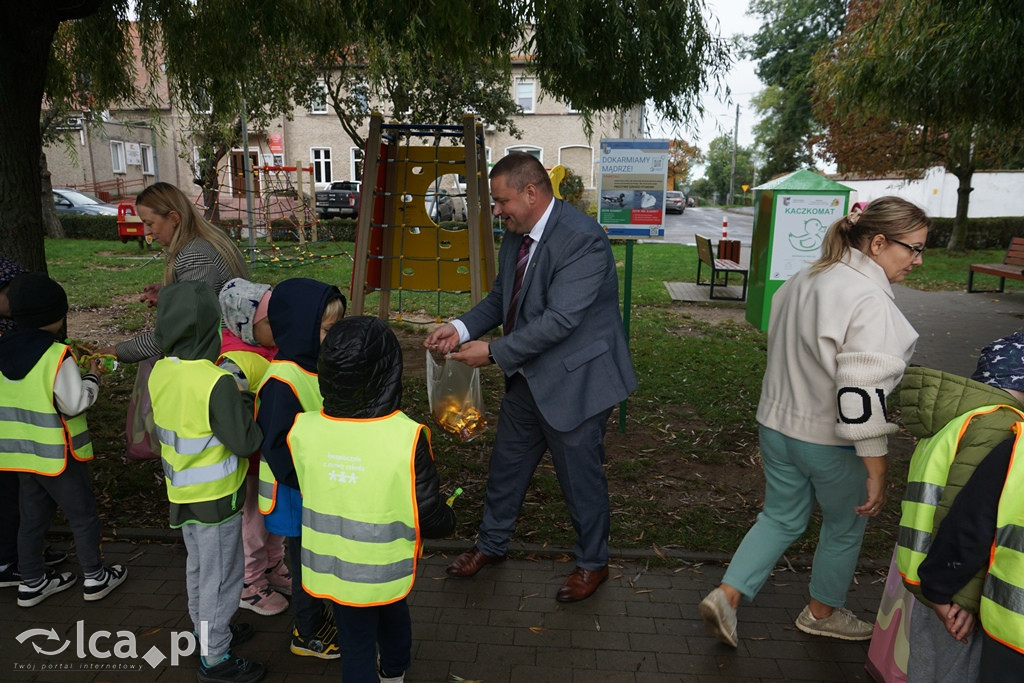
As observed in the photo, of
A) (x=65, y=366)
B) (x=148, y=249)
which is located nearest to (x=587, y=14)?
(x=65, y=366)

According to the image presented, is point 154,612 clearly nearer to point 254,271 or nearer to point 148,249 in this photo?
point 254,271

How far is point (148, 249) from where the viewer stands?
61.8 feet

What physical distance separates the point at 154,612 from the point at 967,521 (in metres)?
3.27

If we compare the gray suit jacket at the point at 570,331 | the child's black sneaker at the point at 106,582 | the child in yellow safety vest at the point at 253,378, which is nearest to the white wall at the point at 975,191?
the gray suit jacket at the point at 570,331

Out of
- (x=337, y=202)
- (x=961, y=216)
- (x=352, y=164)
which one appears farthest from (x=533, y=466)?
(x=352, y=164)

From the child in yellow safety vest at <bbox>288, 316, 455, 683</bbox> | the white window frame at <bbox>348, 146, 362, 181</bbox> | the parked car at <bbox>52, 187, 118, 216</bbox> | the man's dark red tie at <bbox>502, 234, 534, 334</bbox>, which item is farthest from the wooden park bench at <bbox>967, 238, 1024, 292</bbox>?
the white window frame at <bbox>348, 146, 362, 181</bbox>

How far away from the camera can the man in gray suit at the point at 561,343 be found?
336 cm

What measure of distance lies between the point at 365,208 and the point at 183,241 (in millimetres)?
2615

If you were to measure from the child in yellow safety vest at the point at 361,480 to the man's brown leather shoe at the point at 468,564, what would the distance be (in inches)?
50.3

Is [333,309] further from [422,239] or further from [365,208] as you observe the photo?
[422,239]

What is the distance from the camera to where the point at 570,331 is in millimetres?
3359

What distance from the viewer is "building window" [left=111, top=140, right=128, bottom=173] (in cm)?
4084

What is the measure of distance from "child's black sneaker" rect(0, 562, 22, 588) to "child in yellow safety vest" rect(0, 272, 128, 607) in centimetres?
20

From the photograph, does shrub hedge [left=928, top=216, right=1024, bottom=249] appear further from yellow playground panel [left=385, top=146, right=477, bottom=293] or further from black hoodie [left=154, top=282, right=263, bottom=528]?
black hoodie [left=154, top=282, right=263, bottom=528]
